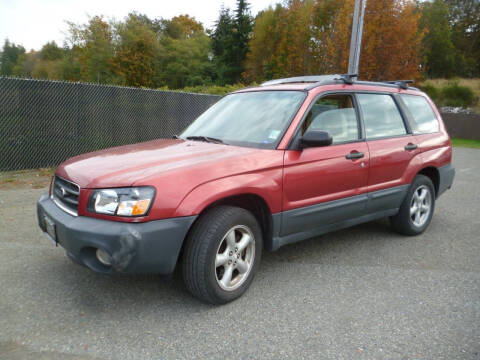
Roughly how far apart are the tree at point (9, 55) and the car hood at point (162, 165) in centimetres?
8786

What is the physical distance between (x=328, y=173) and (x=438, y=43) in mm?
56740

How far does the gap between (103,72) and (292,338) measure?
4584 cm

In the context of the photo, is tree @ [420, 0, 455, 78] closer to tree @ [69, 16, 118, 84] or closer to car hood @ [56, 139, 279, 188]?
tree @ [69, 16, 118, 84]

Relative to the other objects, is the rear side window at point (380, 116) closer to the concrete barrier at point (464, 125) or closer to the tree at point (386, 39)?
the tree at point (386, 39)

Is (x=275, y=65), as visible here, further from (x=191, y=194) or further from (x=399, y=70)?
(x=191, y=194)

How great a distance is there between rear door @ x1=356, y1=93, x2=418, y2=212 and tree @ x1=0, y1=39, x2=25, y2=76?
88263 mm

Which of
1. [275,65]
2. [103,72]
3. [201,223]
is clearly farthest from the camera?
[103,72]

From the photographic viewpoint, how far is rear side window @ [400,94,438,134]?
4.68m

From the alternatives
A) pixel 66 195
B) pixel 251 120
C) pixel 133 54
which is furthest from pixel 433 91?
pixel 66 195

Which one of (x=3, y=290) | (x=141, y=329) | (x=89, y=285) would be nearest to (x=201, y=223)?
(x=141, y=329)

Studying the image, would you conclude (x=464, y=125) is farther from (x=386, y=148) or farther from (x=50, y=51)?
(x=50, y=51)

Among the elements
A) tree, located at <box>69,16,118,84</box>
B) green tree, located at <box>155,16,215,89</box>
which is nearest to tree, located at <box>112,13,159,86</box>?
tree, located at <box>69,16,118,84</box>

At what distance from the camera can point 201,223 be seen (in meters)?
2.80

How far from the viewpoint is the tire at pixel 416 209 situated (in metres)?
4.59
